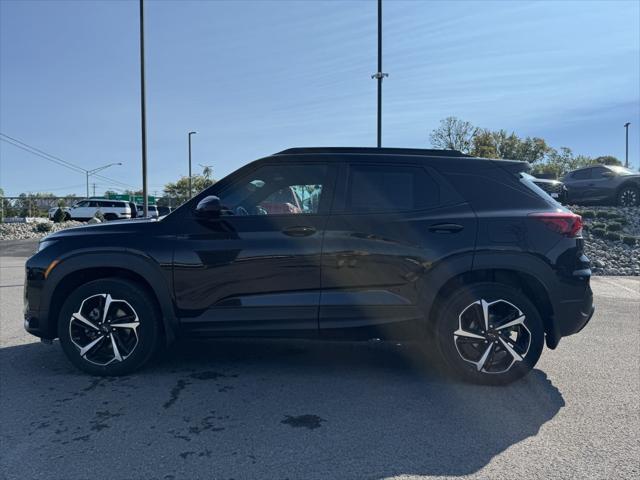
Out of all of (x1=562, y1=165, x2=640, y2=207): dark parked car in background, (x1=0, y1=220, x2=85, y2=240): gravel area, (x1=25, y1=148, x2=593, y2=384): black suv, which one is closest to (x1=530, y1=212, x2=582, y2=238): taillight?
(x1=25, y1=148, x2=593, y2=384): black suv

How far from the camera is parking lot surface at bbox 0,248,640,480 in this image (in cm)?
275

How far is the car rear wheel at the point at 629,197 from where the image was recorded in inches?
644

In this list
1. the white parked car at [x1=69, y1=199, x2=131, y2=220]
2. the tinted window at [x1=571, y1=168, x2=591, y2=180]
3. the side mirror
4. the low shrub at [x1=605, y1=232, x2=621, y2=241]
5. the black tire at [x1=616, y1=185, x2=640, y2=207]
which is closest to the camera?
the side mirror

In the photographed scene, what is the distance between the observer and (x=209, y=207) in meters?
3.80

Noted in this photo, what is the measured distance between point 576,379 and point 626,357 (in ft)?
3.34

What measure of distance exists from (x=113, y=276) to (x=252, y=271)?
125cm

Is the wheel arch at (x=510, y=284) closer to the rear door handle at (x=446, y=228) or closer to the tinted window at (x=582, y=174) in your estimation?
the rear door handle at (x=446, y=228)

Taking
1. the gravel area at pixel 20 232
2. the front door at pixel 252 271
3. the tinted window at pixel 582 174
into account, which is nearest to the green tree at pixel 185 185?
the gravel area at pixel 20 232

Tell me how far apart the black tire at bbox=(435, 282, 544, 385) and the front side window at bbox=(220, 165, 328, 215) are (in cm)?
147

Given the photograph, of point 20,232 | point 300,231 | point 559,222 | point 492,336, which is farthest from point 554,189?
point 20,232

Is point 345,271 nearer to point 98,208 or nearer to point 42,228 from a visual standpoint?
point 42,228

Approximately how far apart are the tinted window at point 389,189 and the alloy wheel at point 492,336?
3.19 ft

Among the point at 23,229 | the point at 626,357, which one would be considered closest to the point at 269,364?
the point at 626,357

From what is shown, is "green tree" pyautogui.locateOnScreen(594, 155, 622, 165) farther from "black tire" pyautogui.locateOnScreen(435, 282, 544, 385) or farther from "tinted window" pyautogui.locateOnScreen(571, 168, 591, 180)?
"black tire" pyautogui.locateOnScreen(435, 282, 544, 385)
